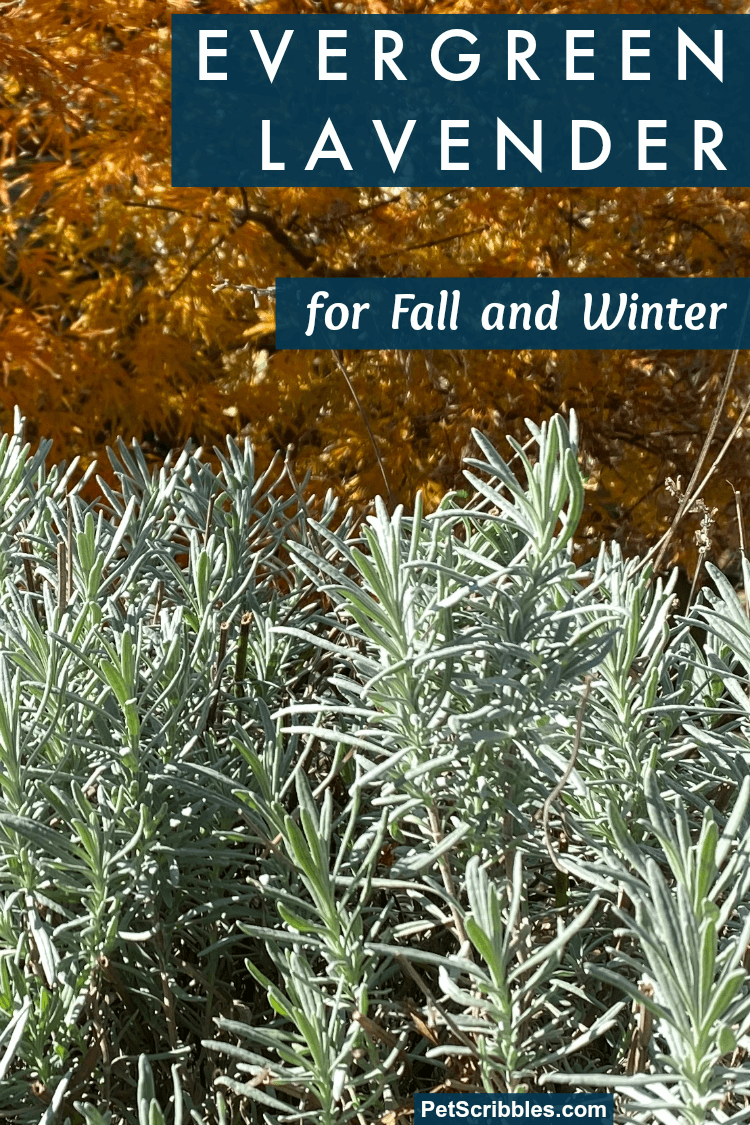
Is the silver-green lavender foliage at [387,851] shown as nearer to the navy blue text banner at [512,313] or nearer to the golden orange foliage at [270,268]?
the golden orange foliage at [270,268]

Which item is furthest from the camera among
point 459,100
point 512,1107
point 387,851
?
point 459,100

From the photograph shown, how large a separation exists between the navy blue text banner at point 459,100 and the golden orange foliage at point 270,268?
58mm

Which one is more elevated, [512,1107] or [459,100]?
[459,100]

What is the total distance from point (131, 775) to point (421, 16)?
2.86m

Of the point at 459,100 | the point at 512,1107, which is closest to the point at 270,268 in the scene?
the point at 459,100

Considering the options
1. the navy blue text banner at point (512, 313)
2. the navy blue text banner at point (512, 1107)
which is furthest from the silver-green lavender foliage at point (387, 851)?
the navy blue text banner at point (512, 313)

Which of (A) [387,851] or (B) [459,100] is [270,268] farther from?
(A) [387,851]

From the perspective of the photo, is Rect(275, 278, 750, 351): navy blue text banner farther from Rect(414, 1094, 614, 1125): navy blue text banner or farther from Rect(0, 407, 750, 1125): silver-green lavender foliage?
Rect(414, 1094, 614, 1125): navy blue text banner

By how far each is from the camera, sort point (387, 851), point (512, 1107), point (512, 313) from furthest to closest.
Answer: point (512, 313) < point (387, 851) < point (512, 1107)

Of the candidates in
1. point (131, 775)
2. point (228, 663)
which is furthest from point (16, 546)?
point (131, 775)

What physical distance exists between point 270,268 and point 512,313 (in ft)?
2.22

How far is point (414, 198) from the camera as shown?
125 inches

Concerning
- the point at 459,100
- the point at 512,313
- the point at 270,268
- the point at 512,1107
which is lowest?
the point at 512,1107

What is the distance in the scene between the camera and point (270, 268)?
10.5ft
